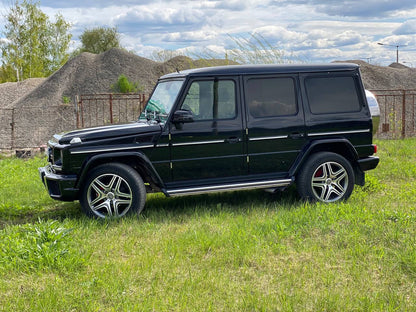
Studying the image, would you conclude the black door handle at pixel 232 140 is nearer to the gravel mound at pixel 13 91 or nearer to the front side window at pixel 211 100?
the front side window at pixel 211 100

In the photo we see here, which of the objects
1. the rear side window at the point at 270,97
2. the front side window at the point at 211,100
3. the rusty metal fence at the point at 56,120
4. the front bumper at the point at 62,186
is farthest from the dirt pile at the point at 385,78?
the front bumper at the point at 62,186

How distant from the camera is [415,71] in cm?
3281

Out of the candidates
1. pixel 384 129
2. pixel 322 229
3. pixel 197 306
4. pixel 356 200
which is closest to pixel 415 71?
pixel 384 129

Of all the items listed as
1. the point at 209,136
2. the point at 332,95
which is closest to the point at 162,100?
the point at 209,136

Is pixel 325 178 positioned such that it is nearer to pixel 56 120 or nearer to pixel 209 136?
pixel 209 136

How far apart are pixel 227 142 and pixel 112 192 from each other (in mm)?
1763

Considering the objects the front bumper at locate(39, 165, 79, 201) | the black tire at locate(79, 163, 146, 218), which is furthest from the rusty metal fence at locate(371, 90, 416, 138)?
the front bumper at locate(39, 165, 79, 201)

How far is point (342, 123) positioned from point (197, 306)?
4.60 meters

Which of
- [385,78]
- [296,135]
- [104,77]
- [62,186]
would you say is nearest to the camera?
[62,186]

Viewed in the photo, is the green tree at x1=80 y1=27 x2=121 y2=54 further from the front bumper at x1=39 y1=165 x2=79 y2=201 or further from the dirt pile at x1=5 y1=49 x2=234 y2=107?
the front bumper at x1=39 y1=165 x2=79 y2=201

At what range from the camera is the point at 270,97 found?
7773 millimetres

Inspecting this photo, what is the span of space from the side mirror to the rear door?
2.95ft

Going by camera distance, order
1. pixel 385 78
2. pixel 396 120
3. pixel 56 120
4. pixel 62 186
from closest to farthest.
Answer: pixel 62 186, pixel 396 120, pixel 56 120, pixel 385 78

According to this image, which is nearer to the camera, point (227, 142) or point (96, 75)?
point (227, 142)
